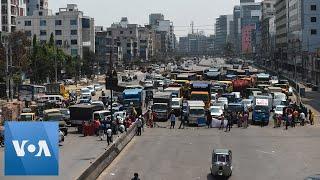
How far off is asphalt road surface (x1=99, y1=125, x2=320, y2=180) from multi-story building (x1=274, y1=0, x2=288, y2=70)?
421 ft

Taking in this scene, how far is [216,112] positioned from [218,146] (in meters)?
13.9

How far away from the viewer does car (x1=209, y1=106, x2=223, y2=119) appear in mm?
52688

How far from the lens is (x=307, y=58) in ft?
413

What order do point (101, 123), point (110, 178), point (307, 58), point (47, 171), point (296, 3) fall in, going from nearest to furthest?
point (47, 171)
point (110, 178)
point (101, 123)
point (307, 58)
point (296, 3)

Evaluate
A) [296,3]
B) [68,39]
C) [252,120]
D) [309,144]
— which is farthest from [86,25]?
[309,144]

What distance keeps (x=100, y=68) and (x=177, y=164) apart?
148673mm

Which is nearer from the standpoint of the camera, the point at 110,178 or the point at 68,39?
the point at 110,178

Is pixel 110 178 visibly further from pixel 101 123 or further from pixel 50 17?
pixel 50 17

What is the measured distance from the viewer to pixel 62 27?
6058 inches

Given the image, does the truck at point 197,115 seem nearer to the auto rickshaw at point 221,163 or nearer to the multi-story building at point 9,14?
the auto rickshaw at point 221,163

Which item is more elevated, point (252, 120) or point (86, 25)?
point (86, 25)

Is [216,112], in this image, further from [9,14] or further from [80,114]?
[9,14]

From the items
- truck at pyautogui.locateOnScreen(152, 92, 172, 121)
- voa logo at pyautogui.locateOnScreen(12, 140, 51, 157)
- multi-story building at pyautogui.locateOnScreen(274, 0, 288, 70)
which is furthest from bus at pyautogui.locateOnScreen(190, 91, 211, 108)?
multi-story building at pyautogui.locateOnScreen(274, 0, 288, 70)

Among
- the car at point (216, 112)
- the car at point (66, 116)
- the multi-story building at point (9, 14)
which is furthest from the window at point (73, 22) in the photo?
the car at point (216, 112)
